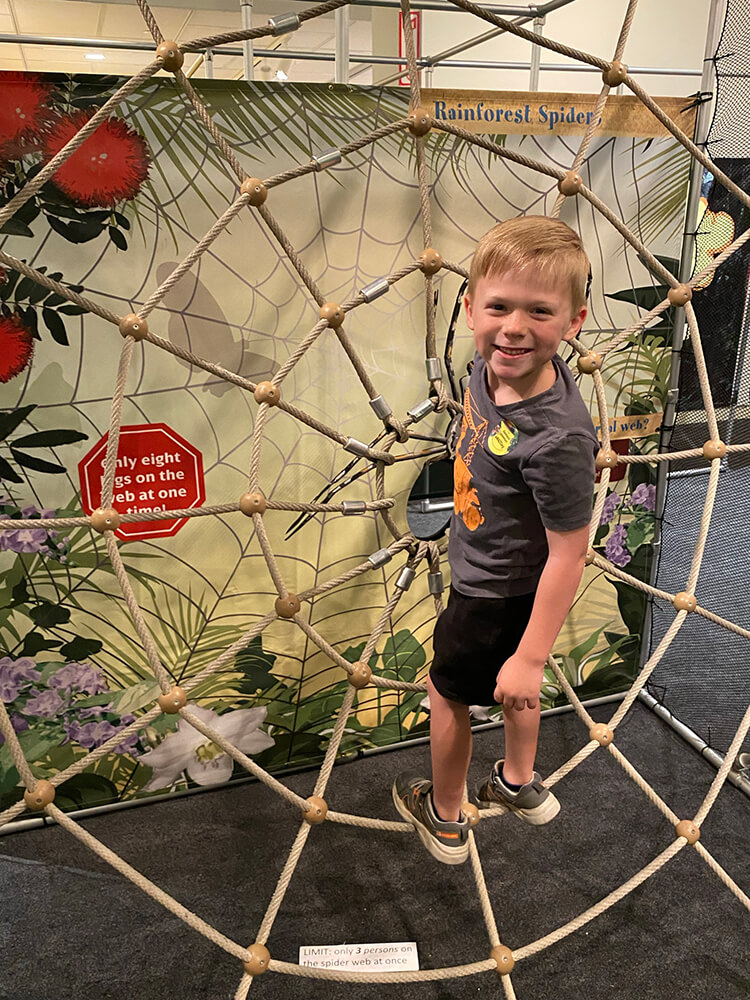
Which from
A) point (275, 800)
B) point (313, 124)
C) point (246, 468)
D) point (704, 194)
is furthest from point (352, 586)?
point (704, 194)

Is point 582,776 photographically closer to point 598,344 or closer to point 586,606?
point 586,606

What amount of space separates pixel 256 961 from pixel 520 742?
1.30ft

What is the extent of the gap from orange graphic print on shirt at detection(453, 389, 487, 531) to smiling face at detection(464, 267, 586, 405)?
7cm

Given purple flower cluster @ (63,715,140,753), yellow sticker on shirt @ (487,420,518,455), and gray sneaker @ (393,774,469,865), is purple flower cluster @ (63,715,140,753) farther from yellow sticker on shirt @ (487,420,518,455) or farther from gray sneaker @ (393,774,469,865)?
yellow sticker on shirt @ (487,420,518,455)

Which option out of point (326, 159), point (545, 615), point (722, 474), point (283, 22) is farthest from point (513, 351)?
point (722, 474)

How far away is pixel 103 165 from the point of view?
1.01 meters

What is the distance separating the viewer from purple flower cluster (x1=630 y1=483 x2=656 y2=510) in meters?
1.50

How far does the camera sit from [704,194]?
1398 mm

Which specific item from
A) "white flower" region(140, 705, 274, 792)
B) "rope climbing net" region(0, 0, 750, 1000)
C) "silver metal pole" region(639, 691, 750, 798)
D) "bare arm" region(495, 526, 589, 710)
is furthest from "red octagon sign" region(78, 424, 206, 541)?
"silver metal pole" region(639, 691, 750, 798)

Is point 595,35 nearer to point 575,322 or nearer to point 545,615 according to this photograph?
point 575,322

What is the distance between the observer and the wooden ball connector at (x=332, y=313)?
98 centimetres

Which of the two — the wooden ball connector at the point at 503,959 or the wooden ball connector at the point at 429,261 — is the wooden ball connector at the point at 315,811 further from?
the wooden ball connector at the point at 429,261

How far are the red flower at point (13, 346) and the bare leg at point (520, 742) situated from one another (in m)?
0.80

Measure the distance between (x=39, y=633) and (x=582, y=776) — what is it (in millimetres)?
972
